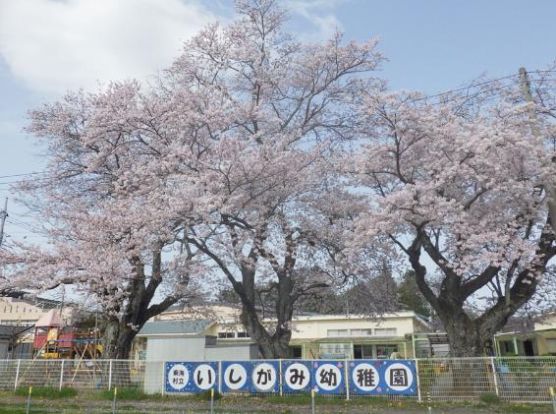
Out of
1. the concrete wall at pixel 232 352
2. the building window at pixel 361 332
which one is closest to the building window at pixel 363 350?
the building window at pixel 361 332

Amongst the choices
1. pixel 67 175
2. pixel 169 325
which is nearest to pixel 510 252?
pixel 67 175

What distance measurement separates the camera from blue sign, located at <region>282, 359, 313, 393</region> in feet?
45.4

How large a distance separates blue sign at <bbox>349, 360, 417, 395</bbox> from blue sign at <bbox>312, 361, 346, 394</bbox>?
0.26m

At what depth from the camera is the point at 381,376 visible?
13.3m

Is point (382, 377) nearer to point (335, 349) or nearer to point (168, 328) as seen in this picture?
point (335, 349)

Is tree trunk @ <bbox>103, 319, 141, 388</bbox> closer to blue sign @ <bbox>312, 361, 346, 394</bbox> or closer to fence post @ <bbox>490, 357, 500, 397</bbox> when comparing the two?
blue sign @ <bbox>312, 361, 346, 394</bbox>

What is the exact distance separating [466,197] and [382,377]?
7016 mm

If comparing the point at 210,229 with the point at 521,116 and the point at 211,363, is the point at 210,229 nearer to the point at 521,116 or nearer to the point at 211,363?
the point at 211,363

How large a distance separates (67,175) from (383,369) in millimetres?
14191

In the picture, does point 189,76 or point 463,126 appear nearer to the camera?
point 463,126

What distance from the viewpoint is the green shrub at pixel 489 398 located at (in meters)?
12.8

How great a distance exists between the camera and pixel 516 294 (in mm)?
16047

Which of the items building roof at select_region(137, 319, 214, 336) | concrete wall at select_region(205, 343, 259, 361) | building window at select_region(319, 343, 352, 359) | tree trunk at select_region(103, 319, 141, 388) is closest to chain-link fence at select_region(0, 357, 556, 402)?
concrete wall at select_region(205, 343, 259, 361)

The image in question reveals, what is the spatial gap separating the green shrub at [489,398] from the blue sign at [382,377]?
66.1 inches
